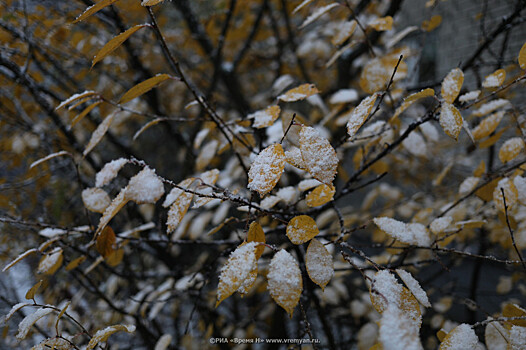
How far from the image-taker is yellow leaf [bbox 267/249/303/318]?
1.71ft

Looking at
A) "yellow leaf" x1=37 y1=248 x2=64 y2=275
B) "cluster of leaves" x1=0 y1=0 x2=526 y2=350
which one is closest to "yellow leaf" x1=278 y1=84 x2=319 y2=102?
"cluster of leaves" x1=0 y1=0 x2=526 y2=350

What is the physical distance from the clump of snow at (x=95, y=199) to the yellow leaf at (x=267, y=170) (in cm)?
51

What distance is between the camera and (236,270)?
538 millimetres

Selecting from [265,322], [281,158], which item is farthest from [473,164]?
[281,158]

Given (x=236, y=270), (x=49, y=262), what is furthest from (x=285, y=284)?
(x=49, y=262)

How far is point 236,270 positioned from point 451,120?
0.53 meters

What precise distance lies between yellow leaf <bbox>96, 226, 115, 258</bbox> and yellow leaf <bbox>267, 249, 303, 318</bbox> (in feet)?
1.49

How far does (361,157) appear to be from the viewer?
1136mm

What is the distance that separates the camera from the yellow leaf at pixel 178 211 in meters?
0.63

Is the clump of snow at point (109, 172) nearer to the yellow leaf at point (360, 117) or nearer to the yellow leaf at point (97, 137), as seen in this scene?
the yellow leaf at point (97, 137)

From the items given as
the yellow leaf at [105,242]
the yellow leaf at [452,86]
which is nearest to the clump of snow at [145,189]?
the yellow leaf at [105,242]

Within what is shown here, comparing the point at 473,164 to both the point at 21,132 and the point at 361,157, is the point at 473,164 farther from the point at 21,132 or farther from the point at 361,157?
the point at 21,132

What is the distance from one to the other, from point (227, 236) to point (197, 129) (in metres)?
0.66

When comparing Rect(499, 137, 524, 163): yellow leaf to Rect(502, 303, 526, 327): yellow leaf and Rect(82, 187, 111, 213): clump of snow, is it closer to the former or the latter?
Rect(502, 303, 526, 327): yellow leaf
